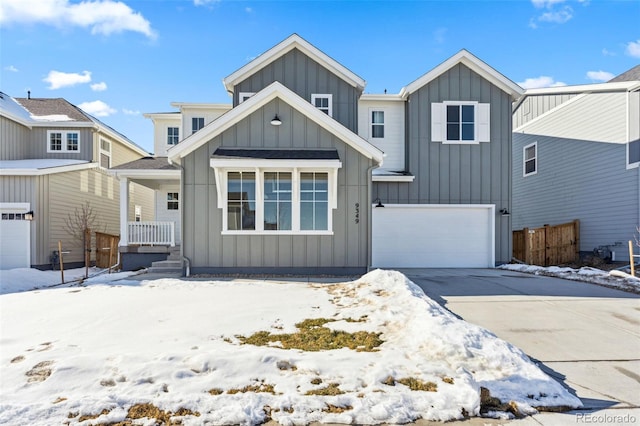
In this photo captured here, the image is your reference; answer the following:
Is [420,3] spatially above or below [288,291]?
above

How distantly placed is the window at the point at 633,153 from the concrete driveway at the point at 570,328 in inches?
218

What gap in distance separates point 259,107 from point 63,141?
11.9 metres

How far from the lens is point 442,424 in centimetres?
284

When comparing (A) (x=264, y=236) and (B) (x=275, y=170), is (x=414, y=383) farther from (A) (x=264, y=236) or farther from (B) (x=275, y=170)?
(B) (x=275, y=170)

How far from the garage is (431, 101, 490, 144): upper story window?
48.4 ft

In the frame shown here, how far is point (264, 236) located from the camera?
9359mm

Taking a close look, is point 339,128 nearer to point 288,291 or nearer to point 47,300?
point 288,291

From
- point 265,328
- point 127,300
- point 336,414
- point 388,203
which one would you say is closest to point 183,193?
point 127,300

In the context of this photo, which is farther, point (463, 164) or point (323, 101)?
point (463, 164)

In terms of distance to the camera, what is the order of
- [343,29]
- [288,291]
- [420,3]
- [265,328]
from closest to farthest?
1. [265,328]
2. [288,291]
3. [420,3]
4. [343,29]

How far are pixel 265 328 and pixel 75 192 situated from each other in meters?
13.6

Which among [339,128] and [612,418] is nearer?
[612,418]

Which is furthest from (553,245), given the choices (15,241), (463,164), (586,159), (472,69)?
(15,241)

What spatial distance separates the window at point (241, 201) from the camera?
920cm
